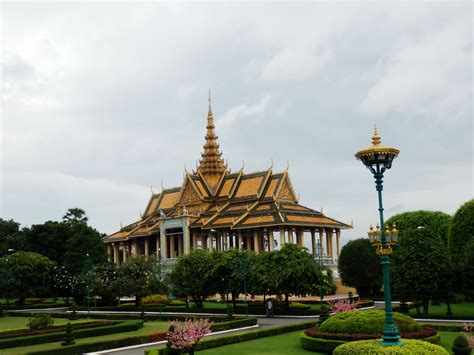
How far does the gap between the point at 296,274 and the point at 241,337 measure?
404 inches

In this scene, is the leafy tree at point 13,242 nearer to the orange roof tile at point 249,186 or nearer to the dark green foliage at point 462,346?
the orange roof tile at point 249,186

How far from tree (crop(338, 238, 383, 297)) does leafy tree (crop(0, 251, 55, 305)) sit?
26404 millimetres

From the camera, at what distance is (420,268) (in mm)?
30688

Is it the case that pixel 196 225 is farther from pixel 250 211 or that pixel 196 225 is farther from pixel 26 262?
pixel 26 262

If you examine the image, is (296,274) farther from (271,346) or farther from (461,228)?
(461,228)

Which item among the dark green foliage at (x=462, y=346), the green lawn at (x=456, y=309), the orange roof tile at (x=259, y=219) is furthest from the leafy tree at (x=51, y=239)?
the dark green foliage at (x=462, y=346)

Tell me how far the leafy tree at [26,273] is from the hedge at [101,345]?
2802cm

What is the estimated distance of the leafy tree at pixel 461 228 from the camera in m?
40.5

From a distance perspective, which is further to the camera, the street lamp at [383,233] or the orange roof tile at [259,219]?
the orange roof tile at [259,219]

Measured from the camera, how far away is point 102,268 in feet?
159

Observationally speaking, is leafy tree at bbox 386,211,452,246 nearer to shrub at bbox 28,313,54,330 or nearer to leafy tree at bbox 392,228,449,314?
leafy tree at bbox 392,228,449,314

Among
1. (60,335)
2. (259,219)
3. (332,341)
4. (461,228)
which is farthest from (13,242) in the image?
(332,341)

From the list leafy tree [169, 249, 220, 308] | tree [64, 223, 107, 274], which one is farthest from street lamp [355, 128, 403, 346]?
tree [64, 223, 107, 274]

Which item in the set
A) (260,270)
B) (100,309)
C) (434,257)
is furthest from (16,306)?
(434,257)
